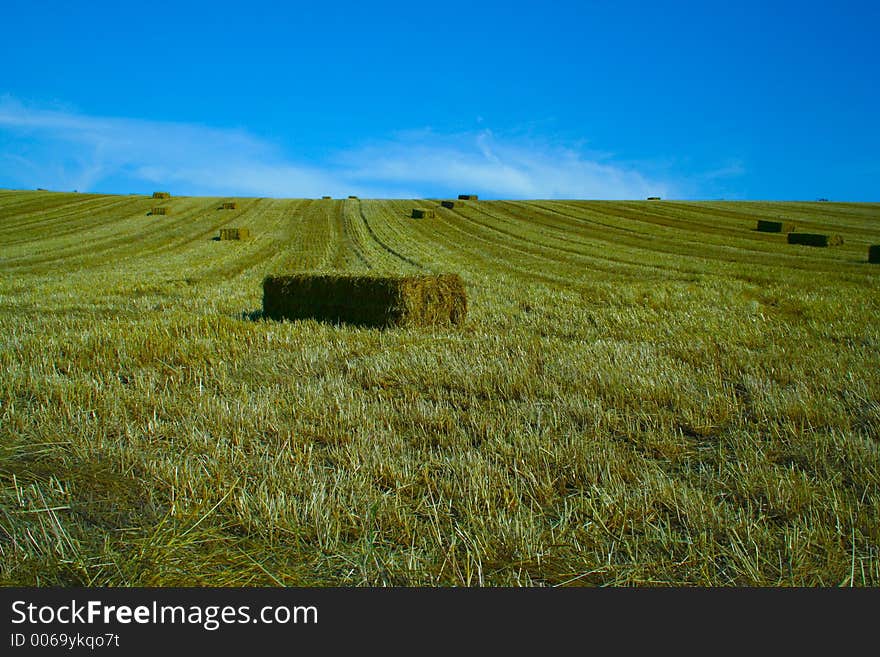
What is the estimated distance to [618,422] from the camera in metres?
4.05

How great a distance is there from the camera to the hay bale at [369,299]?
26.3 feet

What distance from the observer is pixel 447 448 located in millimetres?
3559

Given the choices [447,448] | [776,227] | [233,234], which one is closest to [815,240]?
[776,227]

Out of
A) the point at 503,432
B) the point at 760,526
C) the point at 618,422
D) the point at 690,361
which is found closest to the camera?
the point at 760,526

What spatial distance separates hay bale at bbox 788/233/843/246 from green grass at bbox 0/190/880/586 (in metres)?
19.9

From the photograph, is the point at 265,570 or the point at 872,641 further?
the point at 265,570

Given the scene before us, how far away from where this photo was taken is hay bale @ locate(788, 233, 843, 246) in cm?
2581

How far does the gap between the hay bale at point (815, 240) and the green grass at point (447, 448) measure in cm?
1993

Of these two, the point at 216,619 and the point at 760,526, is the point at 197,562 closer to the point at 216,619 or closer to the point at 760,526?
the point at 216,619

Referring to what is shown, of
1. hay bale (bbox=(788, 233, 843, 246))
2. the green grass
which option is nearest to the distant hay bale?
the green grass

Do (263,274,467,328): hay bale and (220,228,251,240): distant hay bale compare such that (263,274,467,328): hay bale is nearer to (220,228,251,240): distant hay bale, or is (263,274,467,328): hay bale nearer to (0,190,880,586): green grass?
(0,190,880,586): green grass

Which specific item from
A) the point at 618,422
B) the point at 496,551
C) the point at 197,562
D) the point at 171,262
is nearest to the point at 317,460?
the point at 197,562

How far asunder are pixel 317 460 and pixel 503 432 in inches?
49.8

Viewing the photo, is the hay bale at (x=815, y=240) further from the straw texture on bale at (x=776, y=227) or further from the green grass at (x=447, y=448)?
the green grass at (x=447, y=448)
